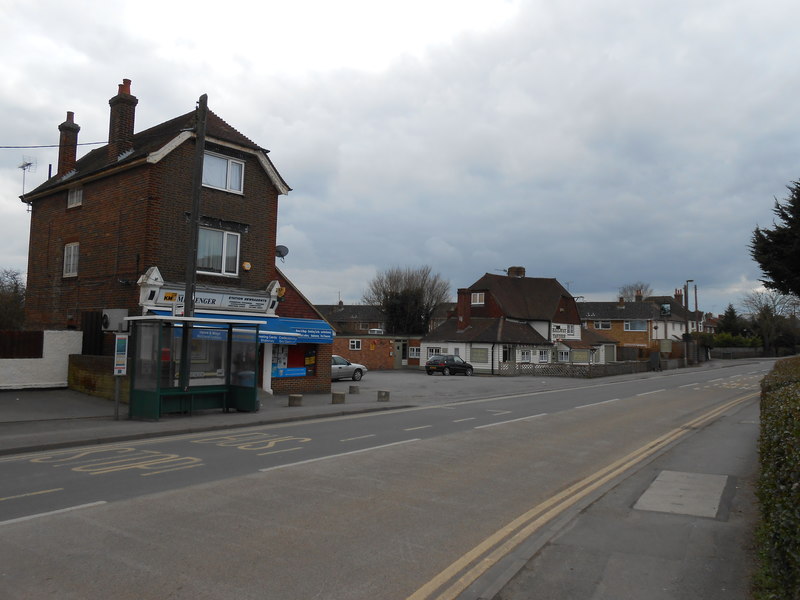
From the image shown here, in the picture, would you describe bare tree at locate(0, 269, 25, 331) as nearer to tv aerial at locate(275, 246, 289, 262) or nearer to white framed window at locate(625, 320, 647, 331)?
tv aerial at locate(275, 246, 289, 262)

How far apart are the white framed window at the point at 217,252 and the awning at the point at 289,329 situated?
1.58 m

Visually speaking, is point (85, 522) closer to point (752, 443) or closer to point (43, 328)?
point (752, 443)

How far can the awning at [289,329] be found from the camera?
870 inches

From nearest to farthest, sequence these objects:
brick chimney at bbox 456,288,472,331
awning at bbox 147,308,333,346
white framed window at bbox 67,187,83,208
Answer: awning at bbox 147,308,333,346, white framed window at bbox 67,187,83,208, brick chimney at bbox 456,288,472,331

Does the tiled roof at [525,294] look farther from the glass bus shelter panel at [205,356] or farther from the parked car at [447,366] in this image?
the glass bus shelter panel at [205,356]

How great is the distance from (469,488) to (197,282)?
46.7 feet

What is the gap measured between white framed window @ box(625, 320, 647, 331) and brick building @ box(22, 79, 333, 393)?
61.2 m

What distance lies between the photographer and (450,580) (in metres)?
5.38

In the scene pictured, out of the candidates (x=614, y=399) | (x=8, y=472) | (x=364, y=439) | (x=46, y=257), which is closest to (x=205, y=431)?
(x=364, y=439)

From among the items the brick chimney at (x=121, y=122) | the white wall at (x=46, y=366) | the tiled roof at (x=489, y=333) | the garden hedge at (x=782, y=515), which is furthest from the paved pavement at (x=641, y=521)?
the tiled roof at (x=489, y=333)

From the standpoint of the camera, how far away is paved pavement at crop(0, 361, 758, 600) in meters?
5.33

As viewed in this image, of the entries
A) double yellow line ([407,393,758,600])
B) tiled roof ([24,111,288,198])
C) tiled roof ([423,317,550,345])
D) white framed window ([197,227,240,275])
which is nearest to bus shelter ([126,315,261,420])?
white framed window ([197,227,240,275])

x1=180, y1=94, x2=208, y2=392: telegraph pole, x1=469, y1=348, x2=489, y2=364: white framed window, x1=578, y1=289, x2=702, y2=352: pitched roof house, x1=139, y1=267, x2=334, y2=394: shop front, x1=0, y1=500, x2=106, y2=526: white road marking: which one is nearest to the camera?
x1=0, y1=500, x2=106, y2=526: white road marking

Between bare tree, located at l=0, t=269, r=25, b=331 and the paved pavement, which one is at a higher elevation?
bare tree, located at l=0, t=269, r=25, b=331
